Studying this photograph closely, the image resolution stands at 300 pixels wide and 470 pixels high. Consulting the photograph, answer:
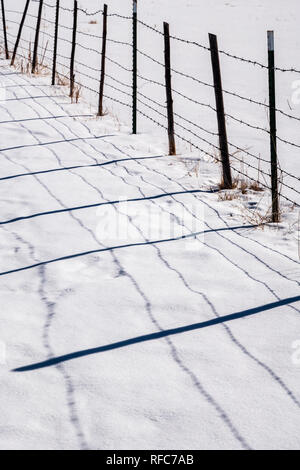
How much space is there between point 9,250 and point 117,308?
108 centimetres

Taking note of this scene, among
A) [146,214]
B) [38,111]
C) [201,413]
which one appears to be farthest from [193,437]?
[38,111]

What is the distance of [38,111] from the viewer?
8.72 meters

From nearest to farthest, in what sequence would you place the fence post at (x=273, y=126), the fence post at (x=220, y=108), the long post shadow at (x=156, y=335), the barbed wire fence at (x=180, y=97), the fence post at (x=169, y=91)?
the long post shadow at (x=156, y=335), the fence post at (x=273, y=126), the barbed wire fence at (x=180, y=97), the fence post at (x=220, y=108), the fence post at (x=169, y=91)

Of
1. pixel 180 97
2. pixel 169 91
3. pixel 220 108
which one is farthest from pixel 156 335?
pixel 180 97

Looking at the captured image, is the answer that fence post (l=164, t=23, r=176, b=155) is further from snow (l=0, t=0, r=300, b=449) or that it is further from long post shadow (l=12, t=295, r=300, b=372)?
long post shadow (l=12, t=295, r=300, b=372)

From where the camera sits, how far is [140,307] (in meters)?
3.43

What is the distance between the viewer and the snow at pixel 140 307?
2.48m

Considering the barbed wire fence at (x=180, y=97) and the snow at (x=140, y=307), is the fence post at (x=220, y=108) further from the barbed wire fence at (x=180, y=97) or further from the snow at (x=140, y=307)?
the snow at (x=140, y=307)

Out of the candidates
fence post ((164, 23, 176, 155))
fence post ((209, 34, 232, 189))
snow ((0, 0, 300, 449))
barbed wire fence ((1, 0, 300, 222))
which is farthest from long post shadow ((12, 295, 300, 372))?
fence post ((164, 23, 176, 155))

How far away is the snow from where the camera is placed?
2.48m

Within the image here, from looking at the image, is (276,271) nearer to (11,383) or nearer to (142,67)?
(11,383)

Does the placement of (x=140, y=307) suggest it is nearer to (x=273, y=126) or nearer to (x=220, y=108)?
(x=273, y=126)

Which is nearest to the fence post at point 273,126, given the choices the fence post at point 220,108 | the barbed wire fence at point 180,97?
the barbed wire fence at point 180,97
